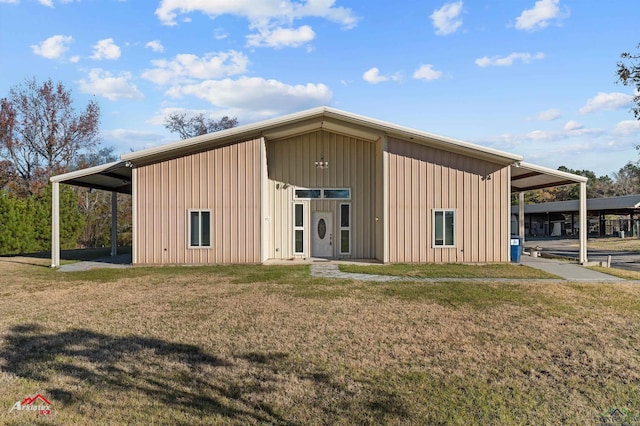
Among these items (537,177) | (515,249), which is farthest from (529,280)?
(537,177)

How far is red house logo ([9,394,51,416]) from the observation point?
390 cm

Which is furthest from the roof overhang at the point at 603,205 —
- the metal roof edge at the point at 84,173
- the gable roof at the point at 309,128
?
the metal roof edge at the point at 84,173

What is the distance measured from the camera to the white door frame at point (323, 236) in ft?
56.5

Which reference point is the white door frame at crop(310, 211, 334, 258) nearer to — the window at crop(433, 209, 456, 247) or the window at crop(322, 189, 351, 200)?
the window at crop(322, 189, 351, 200)

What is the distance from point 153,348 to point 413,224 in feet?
35.9

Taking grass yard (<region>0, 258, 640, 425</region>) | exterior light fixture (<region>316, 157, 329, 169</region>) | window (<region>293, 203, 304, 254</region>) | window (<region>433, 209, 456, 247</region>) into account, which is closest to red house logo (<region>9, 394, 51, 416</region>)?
grass yard (<region>0, 258, 640, 425</region>)

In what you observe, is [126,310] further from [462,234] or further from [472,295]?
[462,234]

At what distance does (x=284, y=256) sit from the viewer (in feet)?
55.9

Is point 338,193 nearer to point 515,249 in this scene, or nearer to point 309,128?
point 309,128

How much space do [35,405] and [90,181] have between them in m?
14.7

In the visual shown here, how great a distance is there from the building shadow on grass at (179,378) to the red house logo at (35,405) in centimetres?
9

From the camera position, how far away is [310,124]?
15500 mm

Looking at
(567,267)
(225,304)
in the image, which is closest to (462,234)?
(567,267)

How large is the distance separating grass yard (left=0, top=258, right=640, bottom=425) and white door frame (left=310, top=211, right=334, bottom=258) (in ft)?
24.6
